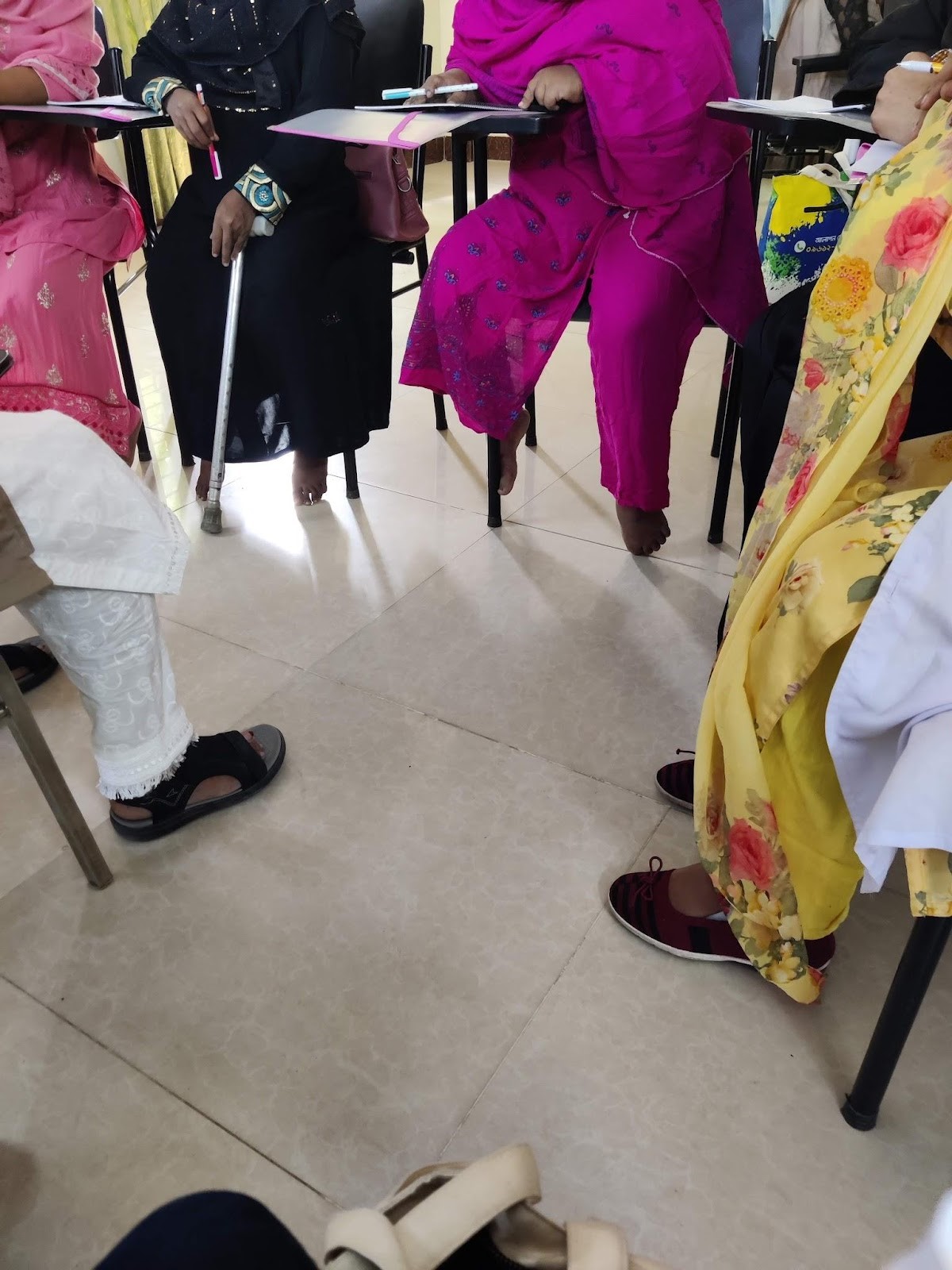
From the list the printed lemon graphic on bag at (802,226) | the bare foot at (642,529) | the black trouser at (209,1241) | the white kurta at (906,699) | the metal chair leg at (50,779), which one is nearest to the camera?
the black trouser at (209,1241)

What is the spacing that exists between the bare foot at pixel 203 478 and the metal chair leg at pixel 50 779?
3.56 ft

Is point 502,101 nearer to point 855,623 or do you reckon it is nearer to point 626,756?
point 626,756

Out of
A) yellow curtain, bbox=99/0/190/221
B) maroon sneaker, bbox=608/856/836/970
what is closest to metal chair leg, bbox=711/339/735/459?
maroon sneaker, bbox=608/856/836/970

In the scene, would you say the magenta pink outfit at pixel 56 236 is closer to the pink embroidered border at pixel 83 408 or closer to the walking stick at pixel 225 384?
the pink embroidered border at pixel 83 408

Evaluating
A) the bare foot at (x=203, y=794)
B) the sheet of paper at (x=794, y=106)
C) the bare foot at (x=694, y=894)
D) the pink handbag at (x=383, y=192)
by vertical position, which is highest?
the sheet of paper at (x=794, y=106)

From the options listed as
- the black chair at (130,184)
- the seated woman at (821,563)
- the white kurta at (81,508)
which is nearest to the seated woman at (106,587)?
the white kurta at (81,508)

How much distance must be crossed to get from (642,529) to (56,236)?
1.30 metres

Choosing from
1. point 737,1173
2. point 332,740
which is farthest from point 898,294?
point 332,740

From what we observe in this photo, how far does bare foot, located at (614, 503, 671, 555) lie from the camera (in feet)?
5.73

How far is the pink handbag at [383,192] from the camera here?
6.11ft

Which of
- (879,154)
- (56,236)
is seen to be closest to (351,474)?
(56,236)

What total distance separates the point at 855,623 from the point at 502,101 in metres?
1.37

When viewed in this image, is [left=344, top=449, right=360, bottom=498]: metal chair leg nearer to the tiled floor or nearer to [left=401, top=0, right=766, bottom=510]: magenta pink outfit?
[left=401, top=0, right=766, bottom=510]: magenta pink outfit

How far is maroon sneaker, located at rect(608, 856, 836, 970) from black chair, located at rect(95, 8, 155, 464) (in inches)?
63.9
